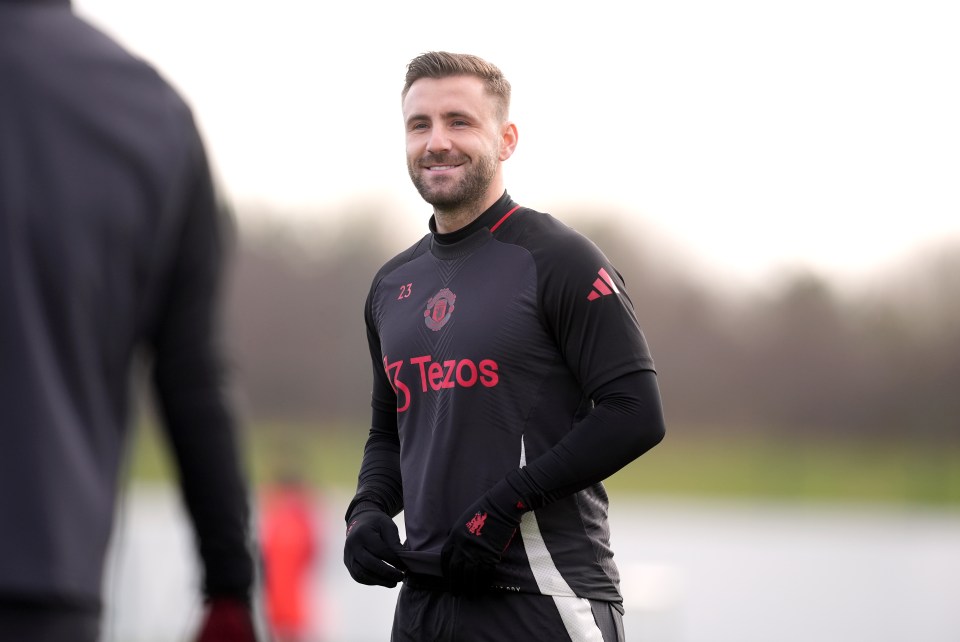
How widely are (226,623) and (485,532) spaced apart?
4.26 feet

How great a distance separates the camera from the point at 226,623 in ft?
5.76

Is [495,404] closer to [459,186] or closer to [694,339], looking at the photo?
[459,186]

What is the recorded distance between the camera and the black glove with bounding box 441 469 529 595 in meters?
2.99

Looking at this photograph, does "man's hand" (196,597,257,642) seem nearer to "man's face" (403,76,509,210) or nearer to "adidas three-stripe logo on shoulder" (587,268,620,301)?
"adidas three-stripe logo on shoulder" (587,268,620,301)

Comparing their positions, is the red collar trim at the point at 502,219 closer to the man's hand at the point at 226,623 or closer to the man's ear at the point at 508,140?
the man's ear at the point at 508,140

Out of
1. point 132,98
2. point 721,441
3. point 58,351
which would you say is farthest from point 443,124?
point 721,441

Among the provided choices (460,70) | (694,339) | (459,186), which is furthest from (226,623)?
(694,339)

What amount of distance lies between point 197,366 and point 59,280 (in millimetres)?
248

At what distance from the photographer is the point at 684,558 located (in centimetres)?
1183

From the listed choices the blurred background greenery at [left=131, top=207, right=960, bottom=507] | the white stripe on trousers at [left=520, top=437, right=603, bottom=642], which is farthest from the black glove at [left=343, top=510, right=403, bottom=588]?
the blurred background greenery at [left=131, top=207, right=960, bottom=507]

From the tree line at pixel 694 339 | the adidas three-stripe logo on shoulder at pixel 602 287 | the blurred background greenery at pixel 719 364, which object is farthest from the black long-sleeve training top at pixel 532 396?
the tree line at pixel 694 339

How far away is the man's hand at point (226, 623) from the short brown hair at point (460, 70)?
1921 mm

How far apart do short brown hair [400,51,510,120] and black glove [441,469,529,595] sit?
1067mm

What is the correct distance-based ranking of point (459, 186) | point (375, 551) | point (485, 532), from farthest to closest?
point (459, 186)
point (375, 551)
point (485, 532)
